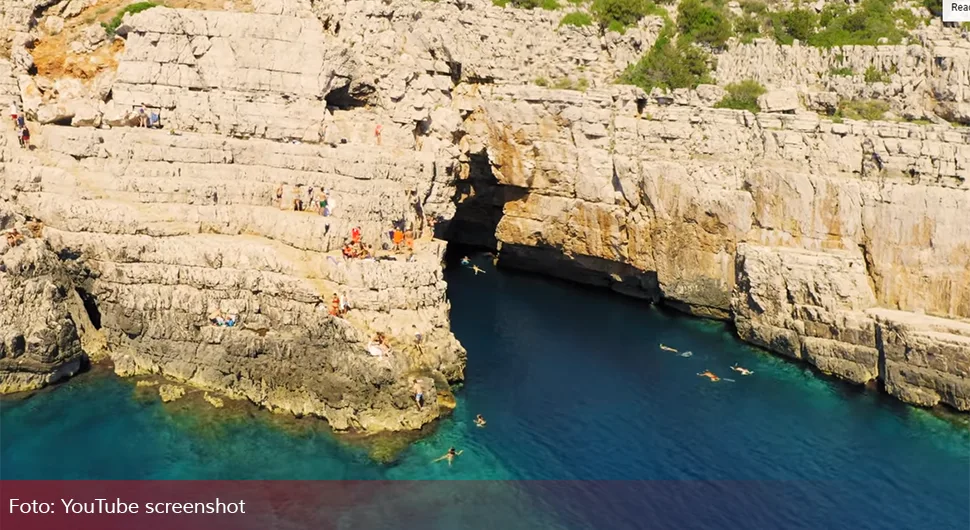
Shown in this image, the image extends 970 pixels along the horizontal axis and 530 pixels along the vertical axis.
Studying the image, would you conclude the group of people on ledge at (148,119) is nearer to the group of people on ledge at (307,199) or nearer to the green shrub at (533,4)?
the group of people on ledge at (307,199)

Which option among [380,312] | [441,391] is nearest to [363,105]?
[380,312]

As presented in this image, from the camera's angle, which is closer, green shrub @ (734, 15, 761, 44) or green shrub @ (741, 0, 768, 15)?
green shrub @ (734, 15, 761, 44)

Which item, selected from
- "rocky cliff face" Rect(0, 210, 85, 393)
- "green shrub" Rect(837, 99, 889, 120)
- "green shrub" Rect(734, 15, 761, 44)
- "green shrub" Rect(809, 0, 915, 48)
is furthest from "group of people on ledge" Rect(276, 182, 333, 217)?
"green shrub" Rect(809, 0, 915, 48)

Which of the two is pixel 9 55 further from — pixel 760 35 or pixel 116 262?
pixel 760 35

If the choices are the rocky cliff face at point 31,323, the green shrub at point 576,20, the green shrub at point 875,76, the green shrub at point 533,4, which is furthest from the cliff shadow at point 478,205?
the green shrub at point 875,76

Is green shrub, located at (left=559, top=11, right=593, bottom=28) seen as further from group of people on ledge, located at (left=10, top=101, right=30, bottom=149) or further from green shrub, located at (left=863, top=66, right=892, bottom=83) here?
group of people on ledge, located at (left=10, top=101, right=30, bottom=149)
